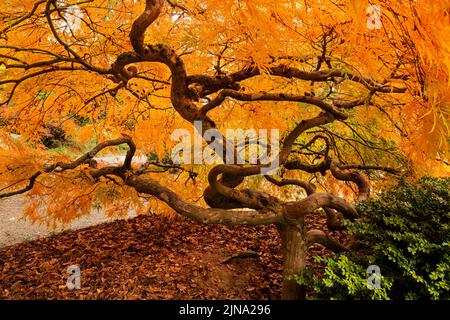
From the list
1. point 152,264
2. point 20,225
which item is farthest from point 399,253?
point 20,225

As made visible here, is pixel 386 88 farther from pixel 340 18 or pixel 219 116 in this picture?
pixel 219 116

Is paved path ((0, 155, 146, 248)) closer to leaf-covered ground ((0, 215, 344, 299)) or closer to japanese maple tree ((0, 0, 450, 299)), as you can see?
leaf-covered ground ((0, 215, 344, 299))

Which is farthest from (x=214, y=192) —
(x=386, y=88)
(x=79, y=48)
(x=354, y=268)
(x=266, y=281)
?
(x=79, y=48)

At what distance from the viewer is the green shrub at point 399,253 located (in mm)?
1710

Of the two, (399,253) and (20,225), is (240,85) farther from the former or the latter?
(20,225)

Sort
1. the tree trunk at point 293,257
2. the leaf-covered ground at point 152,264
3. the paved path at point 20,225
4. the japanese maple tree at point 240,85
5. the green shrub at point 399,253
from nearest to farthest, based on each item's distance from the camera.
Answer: the japanese maple tree at point 240,85 < the green shrub at point 399,253 < the tree trunk at point 293,257 < the leaf-covered ground at point 152,264 < the paved path at point 20,225

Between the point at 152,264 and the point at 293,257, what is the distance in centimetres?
116

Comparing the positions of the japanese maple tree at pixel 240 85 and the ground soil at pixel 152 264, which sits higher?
the japanese maple tree at pixel 240 85

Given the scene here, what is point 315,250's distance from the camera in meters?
2.95

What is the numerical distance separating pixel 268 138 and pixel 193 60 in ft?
3.15

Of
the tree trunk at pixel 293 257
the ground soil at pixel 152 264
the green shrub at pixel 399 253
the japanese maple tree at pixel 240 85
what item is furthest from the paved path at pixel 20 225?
the green shrub at pixel 399 253

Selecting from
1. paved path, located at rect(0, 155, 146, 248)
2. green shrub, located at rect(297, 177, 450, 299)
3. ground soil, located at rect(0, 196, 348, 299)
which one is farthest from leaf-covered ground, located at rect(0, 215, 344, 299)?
paved path, located at rect(0, 155, 146, 248)

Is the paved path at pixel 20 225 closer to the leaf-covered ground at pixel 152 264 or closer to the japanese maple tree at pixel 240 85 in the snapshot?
the leaf-covered ground at pixel 152 264

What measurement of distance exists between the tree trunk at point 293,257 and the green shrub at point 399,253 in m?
0.14
